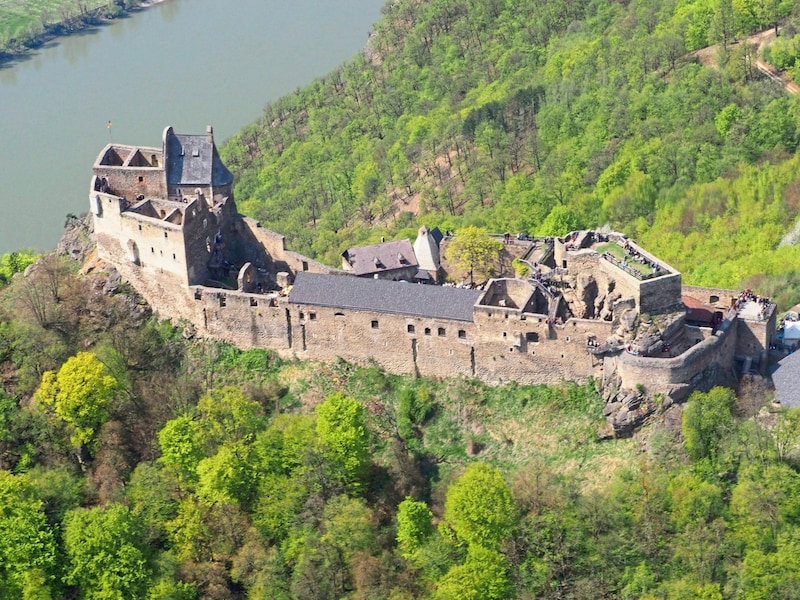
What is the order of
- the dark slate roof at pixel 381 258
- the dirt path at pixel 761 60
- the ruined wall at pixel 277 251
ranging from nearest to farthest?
the dark slate roof at pixel 381 258
the ruined wall at pixel 277 251
the dirt path at pixel 761 60

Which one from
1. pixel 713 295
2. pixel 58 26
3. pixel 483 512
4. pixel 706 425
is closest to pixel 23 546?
pixel 483 512

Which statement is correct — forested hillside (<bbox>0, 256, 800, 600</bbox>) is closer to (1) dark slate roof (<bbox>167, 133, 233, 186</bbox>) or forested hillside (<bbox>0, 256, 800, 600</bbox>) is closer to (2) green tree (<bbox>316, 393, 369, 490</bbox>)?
(2) green tree (<bbox>316, 393, 369, 490</bbox>)

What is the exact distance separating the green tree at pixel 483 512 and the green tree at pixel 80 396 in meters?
15.2

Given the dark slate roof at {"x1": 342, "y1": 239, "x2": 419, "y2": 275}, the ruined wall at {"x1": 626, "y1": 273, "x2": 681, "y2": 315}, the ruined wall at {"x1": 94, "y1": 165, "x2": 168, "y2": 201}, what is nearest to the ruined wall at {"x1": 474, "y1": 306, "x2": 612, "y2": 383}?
the ruined wall at {"x1": 626, "y1": 273, "x2": 681, "y2": 315}

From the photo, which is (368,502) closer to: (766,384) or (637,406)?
(637,406)

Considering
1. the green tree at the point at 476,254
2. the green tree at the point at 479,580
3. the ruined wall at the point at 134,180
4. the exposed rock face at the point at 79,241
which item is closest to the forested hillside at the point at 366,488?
the green tree at the point at 479,580

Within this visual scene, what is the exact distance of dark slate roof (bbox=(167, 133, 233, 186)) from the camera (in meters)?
61.8

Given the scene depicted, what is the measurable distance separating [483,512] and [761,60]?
1627 inches

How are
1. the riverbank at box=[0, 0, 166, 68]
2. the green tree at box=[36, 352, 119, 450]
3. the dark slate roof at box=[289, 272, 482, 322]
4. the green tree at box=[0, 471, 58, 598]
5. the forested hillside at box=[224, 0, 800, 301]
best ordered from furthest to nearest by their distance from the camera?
1. the riverbank at box=[0, 0, 166, 68]
2. the forested hillside at box=[224, 0, 800, 301]
3. the green tree at box=[36, 352, 119, 450]
4. the dark slate roof at box=[289, 272, 482, 322]
5. the green tree at box=[0, 471, 58, 598]

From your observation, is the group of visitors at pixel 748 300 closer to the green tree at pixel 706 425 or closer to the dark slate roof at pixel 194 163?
the green tree at pixel 706 425

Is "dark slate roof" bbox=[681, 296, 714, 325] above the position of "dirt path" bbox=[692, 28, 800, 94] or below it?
below

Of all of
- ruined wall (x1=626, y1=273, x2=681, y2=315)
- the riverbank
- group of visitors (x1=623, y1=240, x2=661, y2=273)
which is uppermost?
the riverbank

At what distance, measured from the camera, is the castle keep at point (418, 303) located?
173 feet

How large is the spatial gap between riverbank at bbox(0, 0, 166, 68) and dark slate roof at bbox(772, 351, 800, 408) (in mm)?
91958
